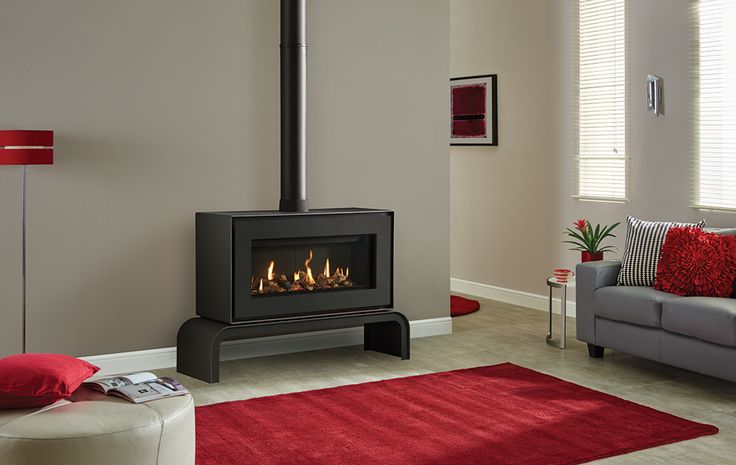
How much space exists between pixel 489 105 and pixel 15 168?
4148mm

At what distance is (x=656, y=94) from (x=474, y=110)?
1.99m

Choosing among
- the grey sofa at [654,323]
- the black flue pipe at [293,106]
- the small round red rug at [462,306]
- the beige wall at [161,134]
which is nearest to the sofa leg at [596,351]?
the grey sofa at [654,323]

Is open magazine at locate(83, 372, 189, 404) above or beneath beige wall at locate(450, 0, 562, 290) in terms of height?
beneath

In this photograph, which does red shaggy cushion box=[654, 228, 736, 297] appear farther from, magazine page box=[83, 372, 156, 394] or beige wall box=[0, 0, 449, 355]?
magazine page box=[83, 372, 156, 394]

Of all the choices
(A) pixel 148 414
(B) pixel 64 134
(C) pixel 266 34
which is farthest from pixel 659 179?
(A) pixel 148 414

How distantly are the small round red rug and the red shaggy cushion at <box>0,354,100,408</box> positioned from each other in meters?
4.20

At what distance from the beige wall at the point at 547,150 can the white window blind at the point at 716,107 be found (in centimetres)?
9

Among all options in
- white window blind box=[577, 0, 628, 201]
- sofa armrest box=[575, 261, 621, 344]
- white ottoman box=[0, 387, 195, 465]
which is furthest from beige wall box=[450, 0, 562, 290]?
white ottoman box=[0, 387, 195, 465]

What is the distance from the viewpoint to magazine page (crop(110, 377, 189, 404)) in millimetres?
3104

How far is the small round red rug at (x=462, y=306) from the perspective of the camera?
23.1 ft

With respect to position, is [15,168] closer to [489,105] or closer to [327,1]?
[327,1]

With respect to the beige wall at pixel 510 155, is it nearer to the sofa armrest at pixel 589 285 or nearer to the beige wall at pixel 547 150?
the beige wall at pixel 547 150

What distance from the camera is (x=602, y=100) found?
21.9 ft

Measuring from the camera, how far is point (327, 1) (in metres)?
5.68
